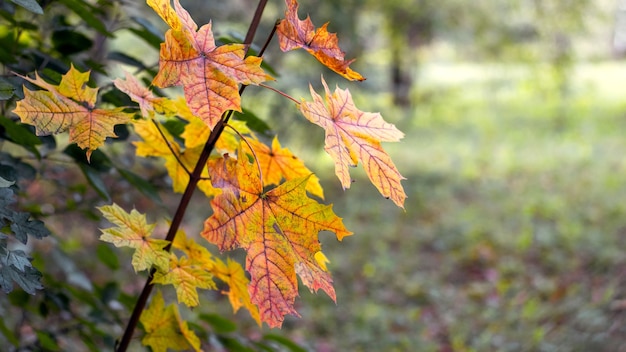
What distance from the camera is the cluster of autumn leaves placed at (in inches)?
27.1

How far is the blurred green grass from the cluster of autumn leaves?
2.09m

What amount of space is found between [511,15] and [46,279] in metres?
7.35

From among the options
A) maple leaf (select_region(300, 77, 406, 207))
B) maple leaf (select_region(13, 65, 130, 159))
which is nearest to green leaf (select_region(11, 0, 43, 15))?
maple leaf (select_region(13, 65, 130, 159))

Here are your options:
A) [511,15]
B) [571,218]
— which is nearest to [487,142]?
[511,15]

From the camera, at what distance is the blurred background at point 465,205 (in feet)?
12.3

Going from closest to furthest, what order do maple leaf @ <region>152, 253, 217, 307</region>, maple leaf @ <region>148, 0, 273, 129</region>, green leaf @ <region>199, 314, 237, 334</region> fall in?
maple leaf @ <region>148, 0, 273, 129</region> < maple leaf @ <region>152, 253, 217, 307</region> < green leaf @ <region>199, 314, 237, 334</region>

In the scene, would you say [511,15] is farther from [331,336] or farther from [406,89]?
[331,336]

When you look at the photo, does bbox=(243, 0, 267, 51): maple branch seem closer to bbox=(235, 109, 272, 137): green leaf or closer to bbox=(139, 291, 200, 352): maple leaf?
bbox=(235, 109, 272, 137): green leaf

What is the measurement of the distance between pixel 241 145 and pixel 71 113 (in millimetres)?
193

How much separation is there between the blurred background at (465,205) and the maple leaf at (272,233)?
554mm

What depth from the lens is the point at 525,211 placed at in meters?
5.80

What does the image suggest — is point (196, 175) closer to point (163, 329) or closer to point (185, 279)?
point (185, 279)

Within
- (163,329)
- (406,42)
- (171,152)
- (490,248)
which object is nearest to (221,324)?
(163,329)

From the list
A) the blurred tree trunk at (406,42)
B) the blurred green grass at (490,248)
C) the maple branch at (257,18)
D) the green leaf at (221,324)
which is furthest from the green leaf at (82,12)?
the blurred tree trunk at (406,42)
